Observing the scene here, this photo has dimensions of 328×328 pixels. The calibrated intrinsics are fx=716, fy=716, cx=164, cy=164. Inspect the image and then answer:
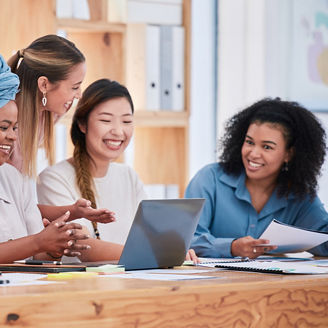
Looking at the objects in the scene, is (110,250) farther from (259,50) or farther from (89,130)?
(259,50)

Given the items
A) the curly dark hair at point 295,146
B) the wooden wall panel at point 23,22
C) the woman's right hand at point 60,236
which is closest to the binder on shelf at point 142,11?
the wooden wall panel at point 23,22

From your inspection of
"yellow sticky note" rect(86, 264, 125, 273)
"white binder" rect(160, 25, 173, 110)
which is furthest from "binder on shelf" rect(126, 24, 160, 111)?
"yellow sticky note" rect(86, 264, 125, 273)

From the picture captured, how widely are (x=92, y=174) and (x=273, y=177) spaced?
735 mm

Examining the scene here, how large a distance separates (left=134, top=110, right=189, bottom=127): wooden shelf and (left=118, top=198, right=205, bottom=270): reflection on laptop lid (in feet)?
5.61

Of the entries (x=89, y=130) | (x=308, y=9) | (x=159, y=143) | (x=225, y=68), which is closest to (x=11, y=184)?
(x=89, y=130)

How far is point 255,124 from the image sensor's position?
9.30ft

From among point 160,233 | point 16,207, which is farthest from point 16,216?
point 160,233

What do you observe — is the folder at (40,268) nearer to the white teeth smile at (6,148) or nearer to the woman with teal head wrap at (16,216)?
the woman with teal head wrap at (16,216)

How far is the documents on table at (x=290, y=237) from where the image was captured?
2.22m

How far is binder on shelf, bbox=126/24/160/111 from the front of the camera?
3607 mm

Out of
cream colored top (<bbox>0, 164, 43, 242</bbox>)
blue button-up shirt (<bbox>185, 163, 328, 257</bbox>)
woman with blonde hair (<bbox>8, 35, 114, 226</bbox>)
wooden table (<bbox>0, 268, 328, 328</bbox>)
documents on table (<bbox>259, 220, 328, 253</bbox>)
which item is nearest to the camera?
wooden table (<bbox>0, 268, 328, 328</bbox>)

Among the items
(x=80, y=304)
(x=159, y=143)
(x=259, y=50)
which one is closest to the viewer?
(x=80, y=304)

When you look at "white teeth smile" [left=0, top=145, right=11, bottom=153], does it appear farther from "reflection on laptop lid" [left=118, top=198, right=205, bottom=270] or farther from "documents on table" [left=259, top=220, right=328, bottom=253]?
"documents on table" [left=259, top=220, right=328, bottom=253]

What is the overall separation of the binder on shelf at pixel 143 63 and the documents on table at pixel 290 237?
145cm
